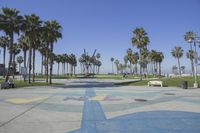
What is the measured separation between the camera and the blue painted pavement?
31.8 ft

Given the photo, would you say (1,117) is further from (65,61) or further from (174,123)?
(65,61)

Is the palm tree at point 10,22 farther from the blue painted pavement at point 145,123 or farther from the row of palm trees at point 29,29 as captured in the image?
the blue painted pavement at point 145,123

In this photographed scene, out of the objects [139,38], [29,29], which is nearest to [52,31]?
[29,29]

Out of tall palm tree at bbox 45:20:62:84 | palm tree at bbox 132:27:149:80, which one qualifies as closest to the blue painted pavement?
tall palm tree at bbox 45:20:62:84

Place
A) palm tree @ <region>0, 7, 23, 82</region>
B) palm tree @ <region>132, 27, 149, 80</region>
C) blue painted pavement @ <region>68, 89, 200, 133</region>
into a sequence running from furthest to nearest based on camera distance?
palm tree @ <region>132, 27, 149, 80</region> → palm tree @ <region>0, 7, 23, 82</region> → blue painted pavement @ <region>68, 89, 200, 133</region>

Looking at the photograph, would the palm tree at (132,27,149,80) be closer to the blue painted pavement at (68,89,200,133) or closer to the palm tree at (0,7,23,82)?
the palm tree at (0,7,23,82)

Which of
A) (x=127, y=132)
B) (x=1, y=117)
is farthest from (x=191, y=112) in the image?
(x=1, y=117)

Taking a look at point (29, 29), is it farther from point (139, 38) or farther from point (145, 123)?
point (145, 123)

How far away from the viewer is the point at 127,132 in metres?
9.41

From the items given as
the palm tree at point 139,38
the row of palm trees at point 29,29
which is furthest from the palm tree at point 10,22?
the palm tree at point 139,38

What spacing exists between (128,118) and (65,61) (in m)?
134

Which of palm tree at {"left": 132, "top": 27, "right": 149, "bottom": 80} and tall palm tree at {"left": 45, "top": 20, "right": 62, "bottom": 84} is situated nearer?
tall palm tree at {"left": 45, "top": 20, "right": 62, "bottom": 84}

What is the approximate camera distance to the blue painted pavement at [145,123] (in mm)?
9695

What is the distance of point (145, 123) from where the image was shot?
11.0m
